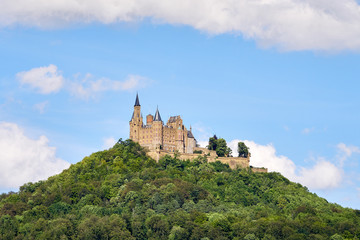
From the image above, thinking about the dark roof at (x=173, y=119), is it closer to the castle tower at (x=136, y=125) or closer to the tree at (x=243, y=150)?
the castle tower at (x=136, y=125)

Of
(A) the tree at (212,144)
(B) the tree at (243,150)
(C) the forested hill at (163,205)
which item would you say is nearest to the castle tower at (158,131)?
(C) the forested hill at (163,205)

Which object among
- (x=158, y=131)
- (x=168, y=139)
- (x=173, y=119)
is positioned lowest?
(x=168, y=139)

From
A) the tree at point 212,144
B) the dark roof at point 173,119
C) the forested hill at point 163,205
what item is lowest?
the forested hill at point 163,205

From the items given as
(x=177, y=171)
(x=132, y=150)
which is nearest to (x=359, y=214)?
(x=177, y=171)

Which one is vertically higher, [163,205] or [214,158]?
[214,158]

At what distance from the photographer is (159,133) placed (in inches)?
5335

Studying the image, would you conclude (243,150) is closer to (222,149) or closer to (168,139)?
(222,149)

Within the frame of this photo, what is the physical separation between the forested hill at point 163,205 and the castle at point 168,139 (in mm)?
2004

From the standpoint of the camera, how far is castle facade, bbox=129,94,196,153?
136 m

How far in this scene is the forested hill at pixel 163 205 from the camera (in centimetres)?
10550

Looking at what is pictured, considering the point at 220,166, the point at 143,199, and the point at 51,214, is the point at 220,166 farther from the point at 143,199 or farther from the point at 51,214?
the point at 51,214

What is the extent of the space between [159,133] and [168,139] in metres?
2.45

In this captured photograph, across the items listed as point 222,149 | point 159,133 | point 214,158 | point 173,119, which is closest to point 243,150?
point 222,149

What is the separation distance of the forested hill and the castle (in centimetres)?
200
